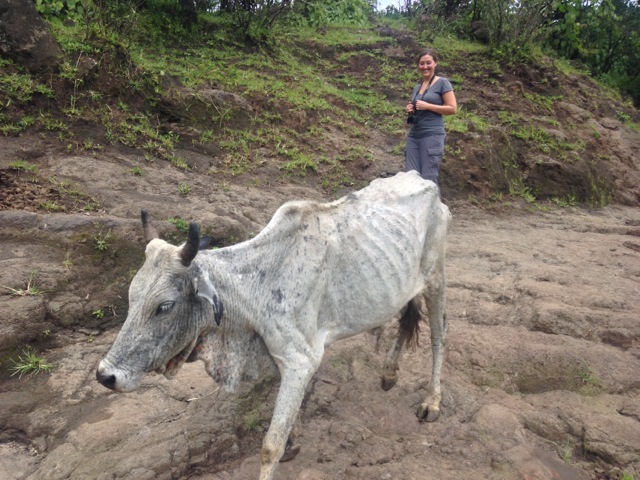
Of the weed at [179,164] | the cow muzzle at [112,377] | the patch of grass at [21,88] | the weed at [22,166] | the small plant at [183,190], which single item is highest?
the patch of grass at [21,88]

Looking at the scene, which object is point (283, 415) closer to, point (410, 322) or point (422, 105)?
point (410, 322)

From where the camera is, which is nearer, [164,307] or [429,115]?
[164,307]

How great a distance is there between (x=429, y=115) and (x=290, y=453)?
3697mm

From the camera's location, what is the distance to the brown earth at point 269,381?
9.62ft

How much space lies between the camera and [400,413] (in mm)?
3518

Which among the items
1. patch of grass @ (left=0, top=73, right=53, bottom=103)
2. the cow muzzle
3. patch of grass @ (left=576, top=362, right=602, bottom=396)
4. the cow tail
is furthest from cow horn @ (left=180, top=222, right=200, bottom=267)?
patch of grass @ (left=0, top=73, right=53, bottom=103)

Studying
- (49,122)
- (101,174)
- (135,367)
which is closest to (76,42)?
(49,122)

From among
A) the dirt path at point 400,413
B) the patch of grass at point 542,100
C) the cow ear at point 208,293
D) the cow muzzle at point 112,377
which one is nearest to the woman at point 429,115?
A: the dirt path at point 400,413

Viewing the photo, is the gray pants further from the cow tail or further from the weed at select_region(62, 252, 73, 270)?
the weed at select_region(62, 252, 73, 270)

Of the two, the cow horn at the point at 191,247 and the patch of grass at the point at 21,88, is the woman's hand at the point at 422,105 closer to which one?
the cow horn at the point at 191,247

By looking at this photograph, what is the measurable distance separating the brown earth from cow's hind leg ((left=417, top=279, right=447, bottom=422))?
0.41 ft

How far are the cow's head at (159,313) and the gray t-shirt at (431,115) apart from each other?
3459 millimetres

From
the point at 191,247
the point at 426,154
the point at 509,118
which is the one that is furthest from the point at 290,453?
the point at 509,118

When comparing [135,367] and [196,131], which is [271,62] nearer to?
[196,131]
